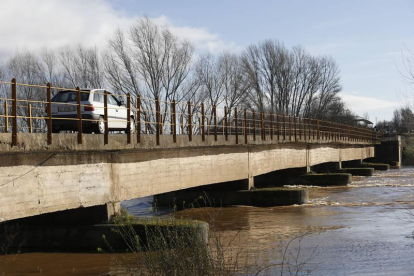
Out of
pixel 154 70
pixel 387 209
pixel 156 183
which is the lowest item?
pixel 387 209

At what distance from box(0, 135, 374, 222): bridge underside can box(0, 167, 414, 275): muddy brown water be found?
4.43 ft

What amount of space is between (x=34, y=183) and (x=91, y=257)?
233cm

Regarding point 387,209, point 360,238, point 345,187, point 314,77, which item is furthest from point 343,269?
point 314,77

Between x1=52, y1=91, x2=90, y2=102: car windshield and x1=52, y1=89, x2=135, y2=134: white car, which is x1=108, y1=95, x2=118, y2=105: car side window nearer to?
x1=52, y1=89, x2=135, y2=134: white car

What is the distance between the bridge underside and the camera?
465 inches

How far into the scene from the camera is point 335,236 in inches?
619

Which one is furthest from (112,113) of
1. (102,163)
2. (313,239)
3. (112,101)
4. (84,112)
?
(313,239)

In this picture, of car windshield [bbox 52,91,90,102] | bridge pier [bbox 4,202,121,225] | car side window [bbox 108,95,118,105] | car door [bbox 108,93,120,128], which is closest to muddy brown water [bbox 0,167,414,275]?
bridge pier [bbox 4,202,121,225]

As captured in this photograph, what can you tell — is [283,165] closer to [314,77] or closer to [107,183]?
[107,183]

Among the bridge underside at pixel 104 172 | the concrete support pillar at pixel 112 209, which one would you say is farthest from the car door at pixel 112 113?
the concrete support pillar at pixel 112 209

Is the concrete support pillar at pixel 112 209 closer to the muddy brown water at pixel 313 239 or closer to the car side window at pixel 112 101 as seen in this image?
the muddy brown water at pixel 313 239

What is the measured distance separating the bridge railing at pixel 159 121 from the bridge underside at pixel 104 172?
0.40 meters

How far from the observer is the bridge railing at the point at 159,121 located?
13.7 metres

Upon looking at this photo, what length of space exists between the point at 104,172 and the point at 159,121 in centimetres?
359
